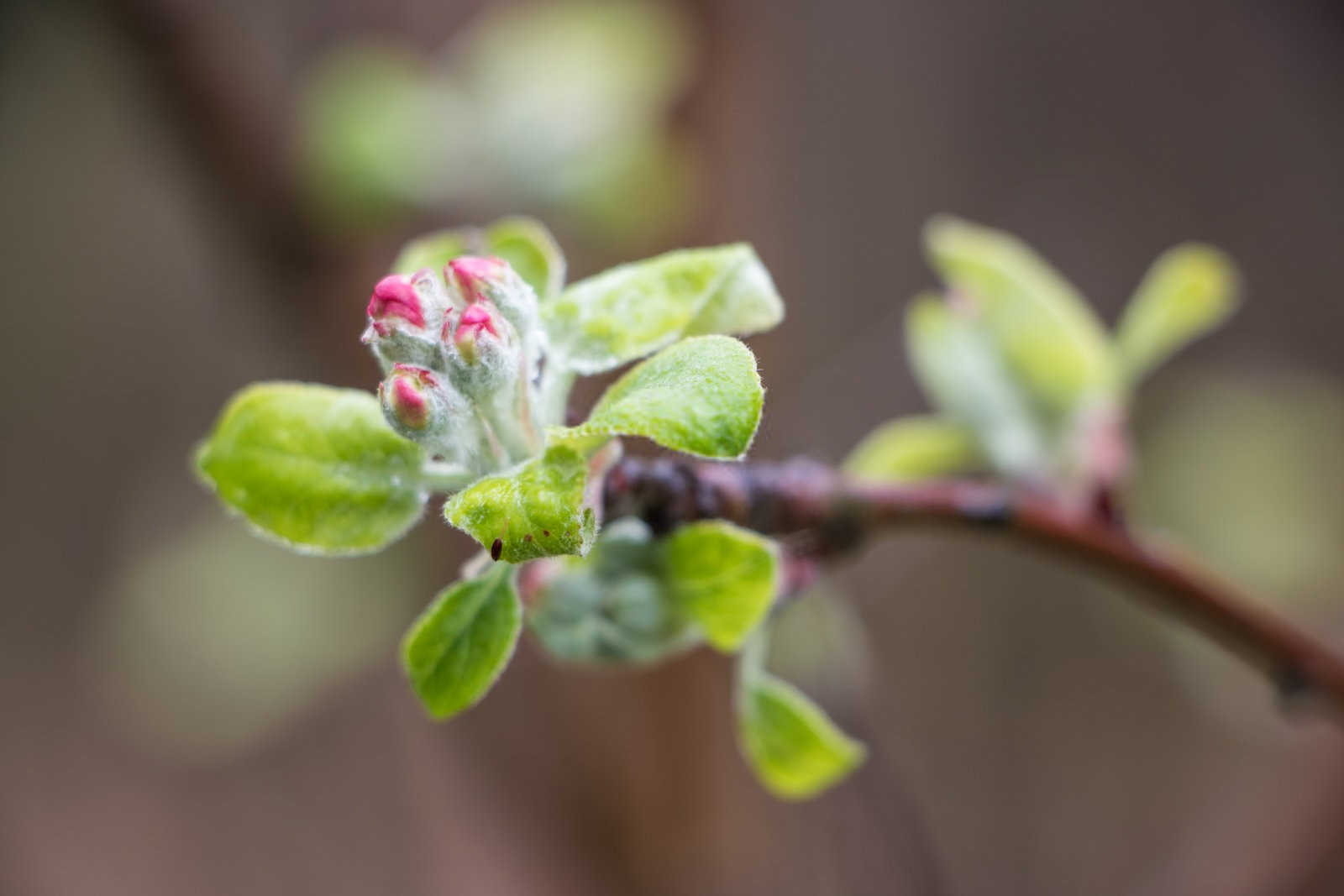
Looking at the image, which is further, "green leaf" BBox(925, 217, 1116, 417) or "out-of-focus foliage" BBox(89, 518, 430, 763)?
"out-of-focus foliage" BBox(89, 518, 430, 763)

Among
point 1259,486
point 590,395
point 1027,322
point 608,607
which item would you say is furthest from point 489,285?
point 1259,486

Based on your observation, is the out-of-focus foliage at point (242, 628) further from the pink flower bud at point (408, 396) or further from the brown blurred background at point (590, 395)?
the pink flower bud at point (408, 396)

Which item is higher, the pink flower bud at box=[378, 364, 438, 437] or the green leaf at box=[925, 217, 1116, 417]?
the pink flower bud at box=[378, 364, 438, 437]

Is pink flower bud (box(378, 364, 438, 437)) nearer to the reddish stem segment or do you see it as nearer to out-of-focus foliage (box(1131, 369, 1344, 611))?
the reddish stem segment

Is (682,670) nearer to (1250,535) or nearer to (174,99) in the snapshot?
(1250,535)

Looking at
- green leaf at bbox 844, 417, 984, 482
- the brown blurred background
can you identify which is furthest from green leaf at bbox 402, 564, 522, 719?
the brown blurred background

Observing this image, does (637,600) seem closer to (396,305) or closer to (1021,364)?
(396,305)

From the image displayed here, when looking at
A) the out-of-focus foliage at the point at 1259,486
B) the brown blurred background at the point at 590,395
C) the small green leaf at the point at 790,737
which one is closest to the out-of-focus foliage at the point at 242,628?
the brown blurred background at the point at 590,395
